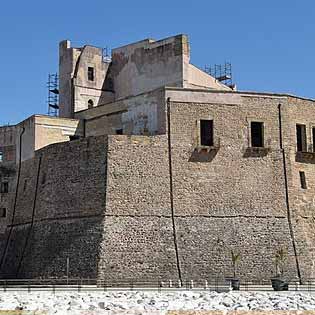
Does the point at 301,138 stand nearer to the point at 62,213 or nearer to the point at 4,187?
the point at 62,213

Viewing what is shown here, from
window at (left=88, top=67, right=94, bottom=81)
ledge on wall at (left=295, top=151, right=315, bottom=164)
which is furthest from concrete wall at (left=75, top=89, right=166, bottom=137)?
ledge on wall at (left=295, top=151, right=315, bottom=164)

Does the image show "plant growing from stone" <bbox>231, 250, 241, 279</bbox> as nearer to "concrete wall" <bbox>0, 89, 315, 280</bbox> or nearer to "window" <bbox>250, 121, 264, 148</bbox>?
"concrete wall" <bbox>0, 89, 315, 280</bbox>

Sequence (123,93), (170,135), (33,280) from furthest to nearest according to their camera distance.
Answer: (123,93), (170,135), (33,280)

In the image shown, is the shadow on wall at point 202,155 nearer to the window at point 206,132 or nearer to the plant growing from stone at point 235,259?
the window at point 206,132

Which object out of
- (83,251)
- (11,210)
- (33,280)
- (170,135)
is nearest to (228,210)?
→ (170,135)

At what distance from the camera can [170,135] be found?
4731cm

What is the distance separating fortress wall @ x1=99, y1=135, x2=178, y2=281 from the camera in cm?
4422

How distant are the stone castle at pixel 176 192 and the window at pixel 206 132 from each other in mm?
83

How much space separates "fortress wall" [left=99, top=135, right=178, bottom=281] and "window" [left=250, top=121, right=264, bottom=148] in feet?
18.3

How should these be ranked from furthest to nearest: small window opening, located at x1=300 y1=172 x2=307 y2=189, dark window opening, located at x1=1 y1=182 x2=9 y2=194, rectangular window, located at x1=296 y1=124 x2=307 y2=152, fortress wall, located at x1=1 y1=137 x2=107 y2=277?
dark window opening, located at x1=1 y1=182 x2=9 y2=194, rectangular window, located at x1=296 y1=124 x2=307 y2=152, small window opening, located at x1=300 y1=172 x2=307 y2=189, fortress wall, located at x1=1 y1=137 x2=107 y2=277

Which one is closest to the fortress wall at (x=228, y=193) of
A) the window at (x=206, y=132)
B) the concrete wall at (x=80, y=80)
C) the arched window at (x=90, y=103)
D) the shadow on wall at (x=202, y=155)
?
the shadow on wall at (x=202, y=155)

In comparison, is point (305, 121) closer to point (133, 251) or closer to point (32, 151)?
point (133, 251)

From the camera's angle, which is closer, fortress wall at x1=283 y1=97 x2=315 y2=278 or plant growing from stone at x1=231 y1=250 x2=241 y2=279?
plant growing from stone at x1=231 y1=250 x2=241 y2=279

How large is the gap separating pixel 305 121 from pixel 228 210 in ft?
26.1
